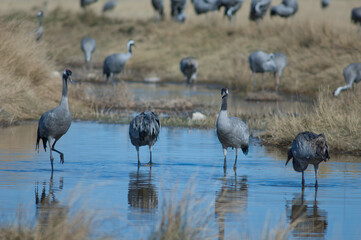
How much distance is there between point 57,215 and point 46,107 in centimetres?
1062

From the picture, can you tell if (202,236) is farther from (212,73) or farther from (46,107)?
(212,73)

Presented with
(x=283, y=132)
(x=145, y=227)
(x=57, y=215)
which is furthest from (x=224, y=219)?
(x=283, y=132)

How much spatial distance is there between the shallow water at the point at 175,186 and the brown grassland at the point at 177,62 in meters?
1.78

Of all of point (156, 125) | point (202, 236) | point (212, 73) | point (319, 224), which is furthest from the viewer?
point (212, 73)

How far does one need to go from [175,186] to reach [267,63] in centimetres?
1770

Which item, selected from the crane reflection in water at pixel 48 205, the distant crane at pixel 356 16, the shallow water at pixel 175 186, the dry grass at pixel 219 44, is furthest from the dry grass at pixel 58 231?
the distant crane at pixel 356 16

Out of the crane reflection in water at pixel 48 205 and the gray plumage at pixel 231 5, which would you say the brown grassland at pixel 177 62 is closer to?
the gray plumage at pixel 231 5

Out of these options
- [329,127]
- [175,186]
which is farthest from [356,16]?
[175,186]

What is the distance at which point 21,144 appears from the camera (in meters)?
13.4

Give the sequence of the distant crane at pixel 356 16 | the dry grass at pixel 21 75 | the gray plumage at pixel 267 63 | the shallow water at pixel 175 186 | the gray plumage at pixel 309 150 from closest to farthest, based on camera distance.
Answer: the shallow water at pixel 175 186
the gray plumage at pixel 309 150
the dry grass at pixel 21 75
the gray plumage at pixel 267 63
the distant crane at pixel 356 16

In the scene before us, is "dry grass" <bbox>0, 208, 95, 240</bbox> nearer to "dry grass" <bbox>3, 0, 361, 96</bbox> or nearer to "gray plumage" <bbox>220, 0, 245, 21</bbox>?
"dry grass" <bbox>3, 0, 361, 96</bbox>

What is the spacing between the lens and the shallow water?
7.66 meters

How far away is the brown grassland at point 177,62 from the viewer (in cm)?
1539

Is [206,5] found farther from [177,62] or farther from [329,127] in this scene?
[329,127]
